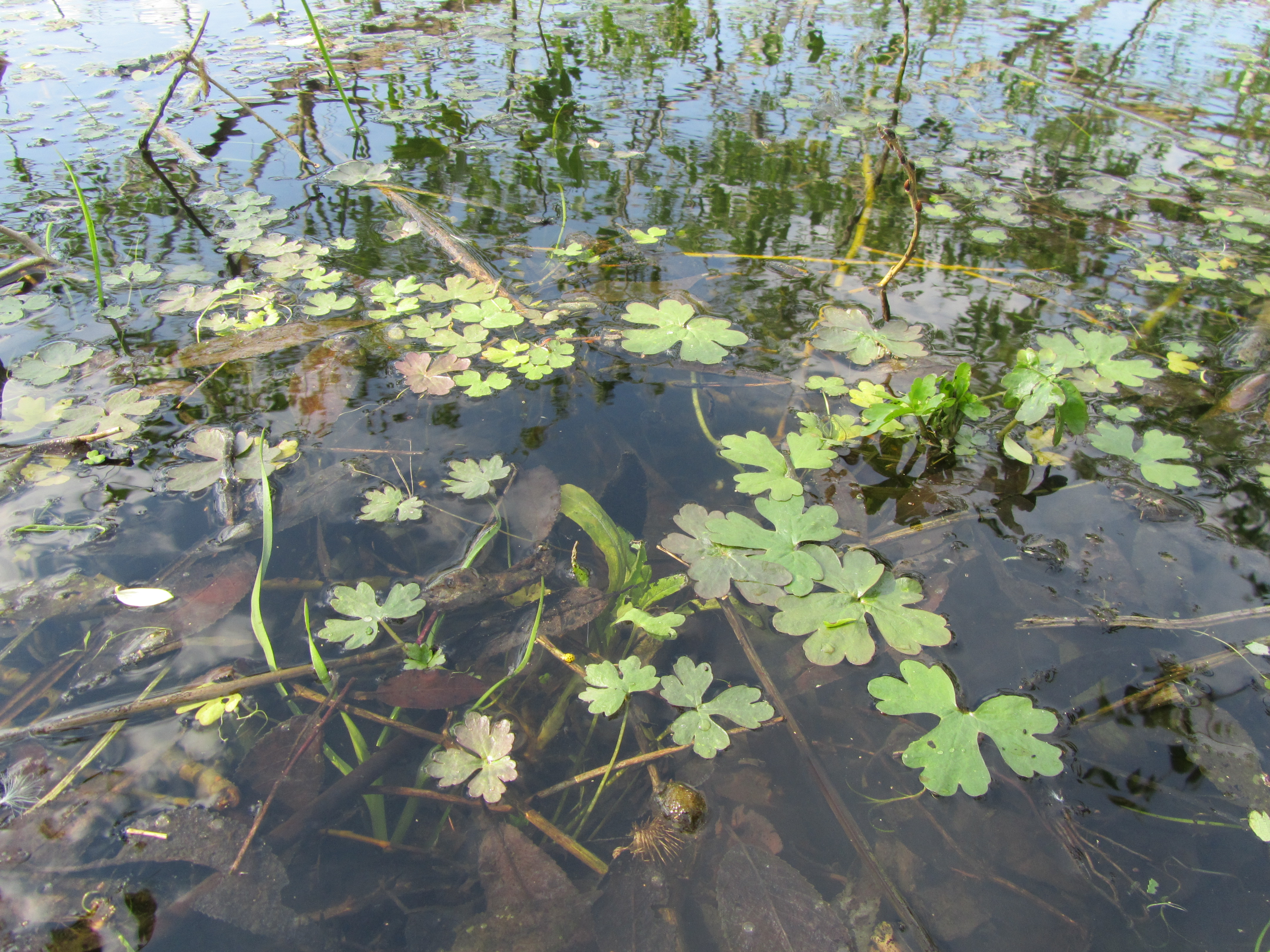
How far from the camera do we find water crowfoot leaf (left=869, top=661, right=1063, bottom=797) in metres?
1.17

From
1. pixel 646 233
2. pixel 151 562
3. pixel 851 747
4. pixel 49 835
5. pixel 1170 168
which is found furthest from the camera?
pixel 1170 168

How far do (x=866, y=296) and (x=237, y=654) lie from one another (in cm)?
215

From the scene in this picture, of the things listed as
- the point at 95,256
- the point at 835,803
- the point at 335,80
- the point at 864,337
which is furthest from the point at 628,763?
the point at 335,80

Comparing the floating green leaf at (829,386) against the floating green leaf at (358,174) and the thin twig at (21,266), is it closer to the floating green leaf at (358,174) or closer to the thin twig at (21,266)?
the floating green leaf at (358,174)

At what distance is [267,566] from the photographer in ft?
4.72

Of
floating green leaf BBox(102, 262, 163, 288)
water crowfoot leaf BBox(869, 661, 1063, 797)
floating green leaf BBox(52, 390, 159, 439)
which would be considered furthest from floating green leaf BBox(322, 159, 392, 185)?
water crowfoot leaf BBox(869, 661, 1063, 797)

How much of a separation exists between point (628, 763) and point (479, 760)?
28cm

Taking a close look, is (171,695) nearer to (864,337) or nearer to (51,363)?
(51,363)

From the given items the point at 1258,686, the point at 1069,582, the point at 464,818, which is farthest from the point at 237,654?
the point at 1258,686

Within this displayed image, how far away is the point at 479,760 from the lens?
121 cm

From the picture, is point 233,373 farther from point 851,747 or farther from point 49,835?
point 851,747

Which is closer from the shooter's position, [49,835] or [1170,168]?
[49,835]

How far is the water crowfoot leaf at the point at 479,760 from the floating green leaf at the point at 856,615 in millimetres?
589

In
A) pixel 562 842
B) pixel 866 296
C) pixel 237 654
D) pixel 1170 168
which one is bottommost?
pixel 562 842
